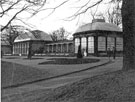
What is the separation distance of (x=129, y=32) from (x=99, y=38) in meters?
35.9

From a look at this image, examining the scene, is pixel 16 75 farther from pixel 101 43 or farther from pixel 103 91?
pixel 101 43

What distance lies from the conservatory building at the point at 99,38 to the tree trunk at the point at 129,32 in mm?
34366

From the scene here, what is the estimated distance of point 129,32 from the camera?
7.76m

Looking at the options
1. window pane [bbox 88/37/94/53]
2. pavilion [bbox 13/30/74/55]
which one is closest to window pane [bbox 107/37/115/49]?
window pane [bbox 88/37/94/53]

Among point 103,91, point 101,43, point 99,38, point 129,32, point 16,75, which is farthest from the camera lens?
point 101,43

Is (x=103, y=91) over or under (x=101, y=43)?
under

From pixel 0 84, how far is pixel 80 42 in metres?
34.8

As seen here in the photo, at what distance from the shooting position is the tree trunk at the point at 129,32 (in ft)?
25.0

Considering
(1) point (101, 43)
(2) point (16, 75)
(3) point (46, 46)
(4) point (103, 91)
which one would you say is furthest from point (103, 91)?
(3) point (46, 46)

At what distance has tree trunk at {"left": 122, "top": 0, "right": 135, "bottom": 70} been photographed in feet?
25.0

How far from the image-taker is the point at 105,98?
5.42 m

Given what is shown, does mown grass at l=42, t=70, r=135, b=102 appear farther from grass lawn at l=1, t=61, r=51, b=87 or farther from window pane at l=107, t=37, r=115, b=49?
window pane at l=107, t=37, r=115, b=49

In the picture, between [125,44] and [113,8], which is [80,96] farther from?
[113,8]

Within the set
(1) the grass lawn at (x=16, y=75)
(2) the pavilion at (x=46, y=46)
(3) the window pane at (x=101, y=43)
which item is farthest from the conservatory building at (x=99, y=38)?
(1) the grass lawn at (x=16, y=75)
